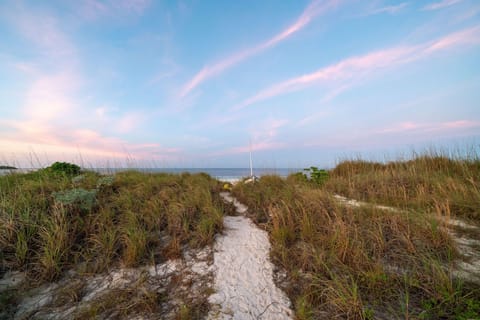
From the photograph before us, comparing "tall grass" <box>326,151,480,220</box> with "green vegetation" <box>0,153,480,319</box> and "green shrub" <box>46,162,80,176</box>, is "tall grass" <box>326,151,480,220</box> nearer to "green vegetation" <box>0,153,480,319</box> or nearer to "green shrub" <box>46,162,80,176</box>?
"green vegetation" <box>0,153,480,319</box>

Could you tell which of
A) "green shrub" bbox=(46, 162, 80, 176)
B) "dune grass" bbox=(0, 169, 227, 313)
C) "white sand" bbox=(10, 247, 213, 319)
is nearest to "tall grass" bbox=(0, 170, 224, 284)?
"dune grass" bbox=(0, 169, 227, 313)

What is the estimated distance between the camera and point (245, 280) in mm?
2234

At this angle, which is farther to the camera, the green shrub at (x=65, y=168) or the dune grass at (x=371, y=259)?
the green shrub at (x=65, y=168)

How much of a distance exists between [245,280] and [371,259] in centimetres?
153

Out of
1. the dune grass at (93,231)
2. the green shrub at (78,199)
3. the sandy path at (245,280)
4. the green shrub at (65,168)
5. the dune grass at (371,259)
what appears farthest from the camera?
the green shrub at (65,168)

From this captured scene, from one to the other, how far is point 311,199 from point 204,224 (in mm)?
2198

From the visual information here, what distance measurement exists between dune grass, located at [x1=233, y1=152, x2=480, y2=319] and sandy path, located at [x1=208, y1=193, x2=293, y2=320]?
0.17 meters

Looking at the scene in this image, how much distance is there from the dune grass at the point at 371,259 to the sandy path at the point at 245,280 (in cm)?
17

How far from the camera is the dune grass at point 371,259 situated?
5.47 ft

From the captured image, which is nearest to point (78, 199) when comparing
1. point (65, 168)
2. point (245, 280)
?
point (245, 280)

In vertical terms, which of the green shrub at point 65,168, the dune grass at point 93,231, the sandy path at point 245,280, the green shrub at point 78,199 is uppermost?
the green shrub at point 65,168

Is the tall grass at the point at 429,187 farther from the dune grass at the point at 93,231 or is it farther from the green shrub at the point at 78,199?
the green shrub at the point at 78,199

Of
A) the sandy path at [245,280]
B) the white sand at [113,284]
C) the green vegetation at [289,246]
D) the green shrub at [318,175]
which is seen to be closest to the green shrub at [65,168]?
the green vegetation at [289,246]

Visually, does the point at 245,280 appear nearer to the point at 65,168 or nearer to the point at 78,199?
the point at 78,199
